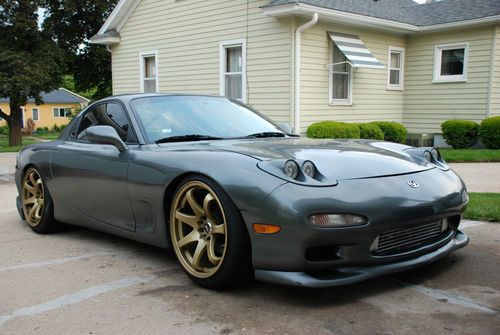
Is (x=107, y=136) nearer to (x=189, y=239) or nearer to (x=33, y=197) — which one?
(x=189, y=239)

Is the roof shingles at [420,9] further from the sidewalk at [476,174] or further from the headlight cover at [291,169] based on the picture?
the headlight cover at [291,169]

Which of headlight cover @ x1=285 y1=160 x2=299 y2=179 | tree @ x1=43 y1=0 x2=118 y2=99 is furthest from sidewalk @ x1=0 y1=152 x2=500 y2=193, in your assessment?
tree @ x1=43 y1=0 x2=118 y2=99

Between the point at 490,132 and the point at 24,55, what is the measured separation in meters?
18.1

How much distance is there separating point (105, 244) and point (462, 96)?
13.0 m

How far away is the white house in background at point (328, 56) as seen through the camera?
13.2m

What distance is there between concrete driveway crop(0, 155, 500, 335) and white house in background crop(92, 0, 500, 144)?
364 inches

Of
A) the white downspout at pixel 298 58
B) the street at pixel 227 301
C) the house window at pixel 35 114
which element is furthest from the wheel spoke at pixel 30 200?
the house window at pixel 35 114

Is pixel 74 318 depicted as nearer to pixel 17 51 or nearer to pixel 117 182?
pixel 117 182

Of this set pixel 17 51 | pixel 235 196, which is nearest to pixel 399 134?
pixel 235 196

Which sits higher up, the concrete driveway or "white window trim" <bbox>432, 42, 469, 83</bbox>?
"white window trim" <bbox>432, 42, 469, 83</bbox>

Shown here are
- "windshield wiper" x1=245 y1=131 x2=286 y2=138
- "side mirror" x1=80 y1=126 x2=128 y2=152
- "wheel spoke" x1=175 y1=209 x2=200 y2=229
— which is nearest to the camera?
"wheel spoke" x1=175 y1=209 x2=200 y2=229

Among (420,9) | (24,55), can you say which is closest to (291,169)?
(420,9)

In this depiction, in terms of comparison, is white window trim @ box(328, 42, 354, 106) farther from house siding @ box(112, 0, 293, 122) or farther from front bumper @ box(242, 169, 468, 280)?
front bumper @ box(242, 169, 468, 280)

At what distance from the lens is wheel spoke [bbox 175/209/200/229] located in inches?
144
